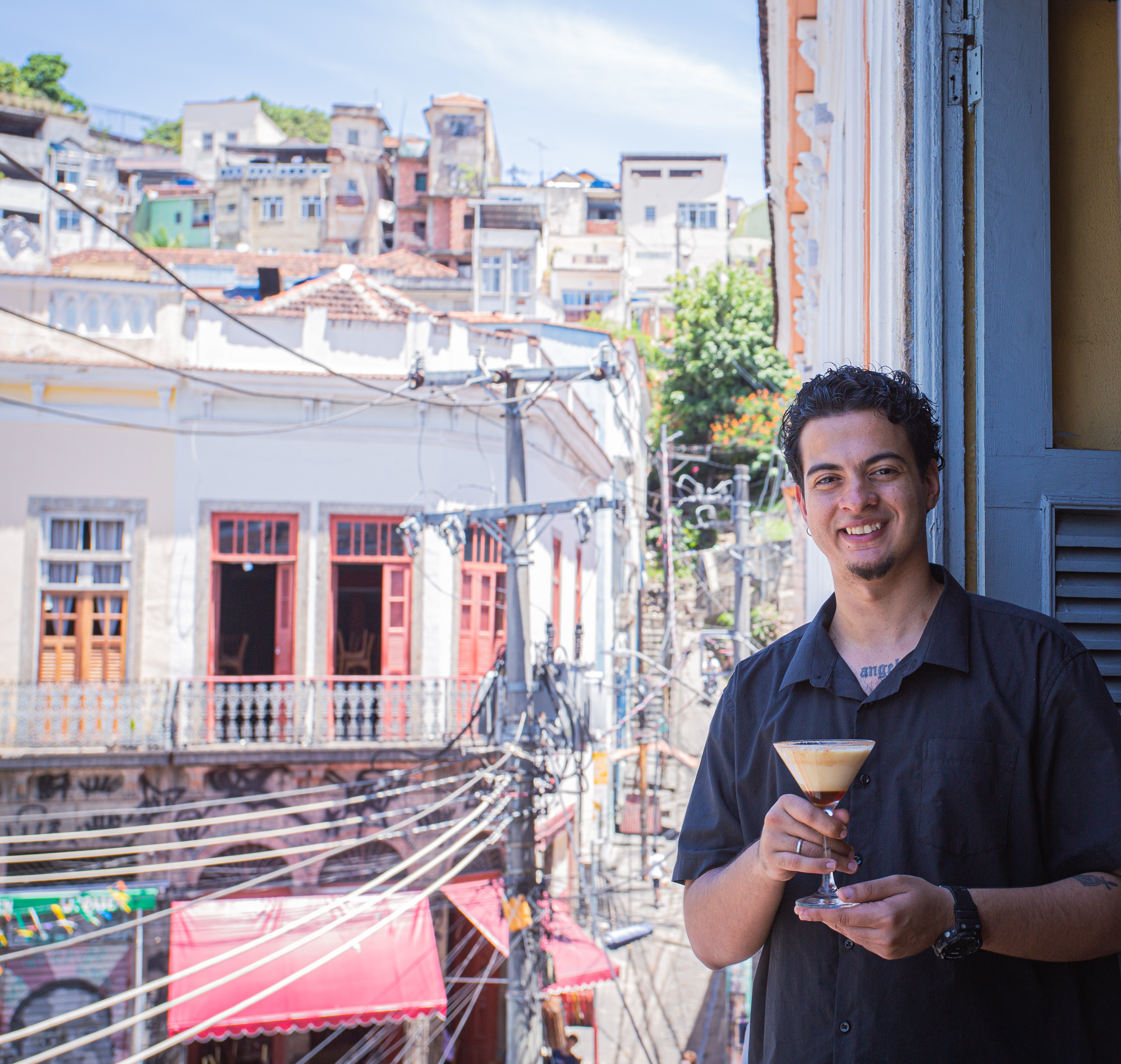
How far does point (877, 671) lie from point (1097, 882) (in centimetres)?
54

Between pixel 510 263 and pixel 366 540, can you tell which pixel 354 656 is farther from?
pixel 510 263

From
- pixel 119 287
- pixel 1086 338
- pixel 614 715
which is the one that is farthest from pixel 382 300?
pixel 1086 338

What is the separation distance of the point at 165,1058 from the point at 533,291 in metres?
30.1

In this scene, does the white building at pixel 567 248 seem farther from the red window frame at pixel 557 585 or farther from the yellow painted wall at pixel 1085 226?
the yellow painted wall at pixel 1085 226

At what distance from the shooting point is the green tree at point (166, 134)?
7369 cm

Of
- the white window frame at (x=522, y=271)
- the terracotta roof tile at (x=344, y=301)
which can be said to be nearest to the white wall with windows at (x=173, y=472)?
the terracotta roof tile at (x=344, y=301)

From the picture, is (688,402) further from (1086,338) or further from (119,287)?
(1086,338)

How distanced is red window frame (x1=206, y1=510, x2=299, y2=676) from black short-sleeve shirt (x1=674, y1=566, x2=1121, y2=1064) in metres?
14.8

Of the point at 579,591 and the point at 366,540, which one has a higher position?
the point at 366,540

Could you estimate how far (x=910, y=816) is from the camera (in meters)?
2.06

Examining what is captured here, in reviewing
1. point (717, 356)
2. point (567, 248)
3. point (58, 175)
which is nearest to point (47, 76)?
point (58, 175)

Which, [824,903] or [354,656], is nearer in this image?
[824,903]

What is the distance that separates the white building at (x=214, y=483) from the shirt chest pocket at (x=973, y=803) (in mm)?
13854

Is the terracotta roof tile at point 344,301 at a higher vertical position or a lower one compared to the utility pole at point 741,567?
higher
